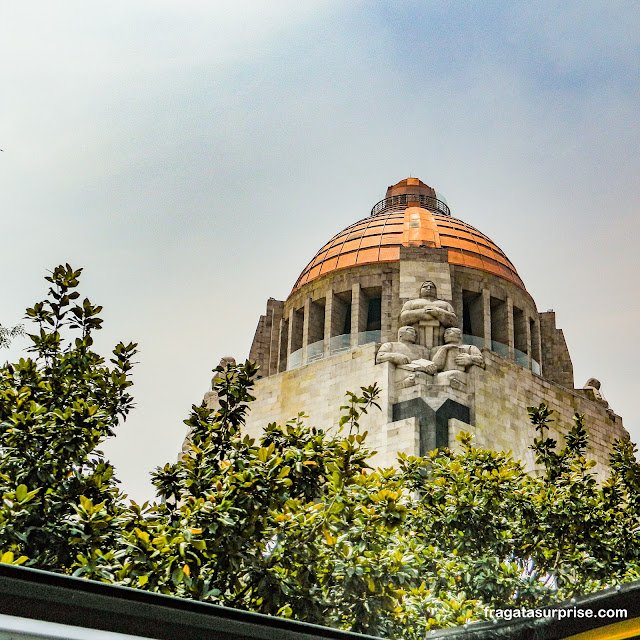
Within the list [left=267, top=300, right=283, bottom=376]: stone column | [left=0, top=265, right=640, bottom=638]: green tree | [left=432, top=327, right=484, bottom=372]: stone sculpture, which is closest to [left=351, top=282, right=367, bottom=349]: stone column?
[left=267, top=300, right=283, bottom=376]: stone column

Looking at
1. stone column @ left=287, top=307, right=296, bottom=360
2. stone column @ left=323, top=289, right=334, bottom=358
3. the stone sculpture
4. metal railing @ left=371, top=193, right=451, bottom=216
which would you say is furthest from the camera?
metal railing @ left=371, top=193, right=451, bottom=216

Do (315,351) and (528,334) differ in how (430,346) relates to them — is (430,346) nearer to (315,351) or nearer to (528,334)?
(315,351)

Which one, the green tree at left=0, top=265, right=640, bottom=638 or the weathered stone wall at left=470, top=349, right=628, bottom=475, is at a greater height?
the weathered stone wall at left=470, top=349, right=628, bottom=475

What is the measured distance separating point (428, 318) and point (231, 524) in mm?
16229

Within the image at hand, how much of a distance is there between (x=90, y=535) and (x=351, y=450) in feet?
10.4

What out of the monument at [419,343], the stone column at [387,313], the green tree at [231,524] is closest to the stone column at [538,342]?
the monument at [419,343]

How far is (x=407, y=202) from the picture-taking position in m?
34.9

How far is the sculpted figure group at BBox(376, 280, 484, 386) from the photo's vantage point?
2292cm

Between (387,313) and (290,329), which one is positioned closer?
(387,313)

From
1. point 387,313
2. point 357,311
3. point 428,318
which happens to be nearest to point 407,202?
point 357,311

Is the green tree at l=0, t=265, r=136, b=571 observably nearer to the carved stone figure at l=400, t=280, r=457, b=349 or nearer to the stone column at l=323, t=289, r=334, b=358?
A: the carved stone figure at l=400, t=280, r=457, b=349

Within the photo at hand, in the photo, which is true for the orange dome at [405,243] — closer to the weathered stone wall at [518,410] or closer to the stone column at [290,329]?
the stone column at [290,329]

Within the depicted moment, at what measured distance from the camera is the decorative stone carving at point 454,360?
2277cm

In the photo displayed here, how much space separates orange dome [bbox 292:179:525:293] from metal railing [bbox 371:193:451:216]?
1.76m
